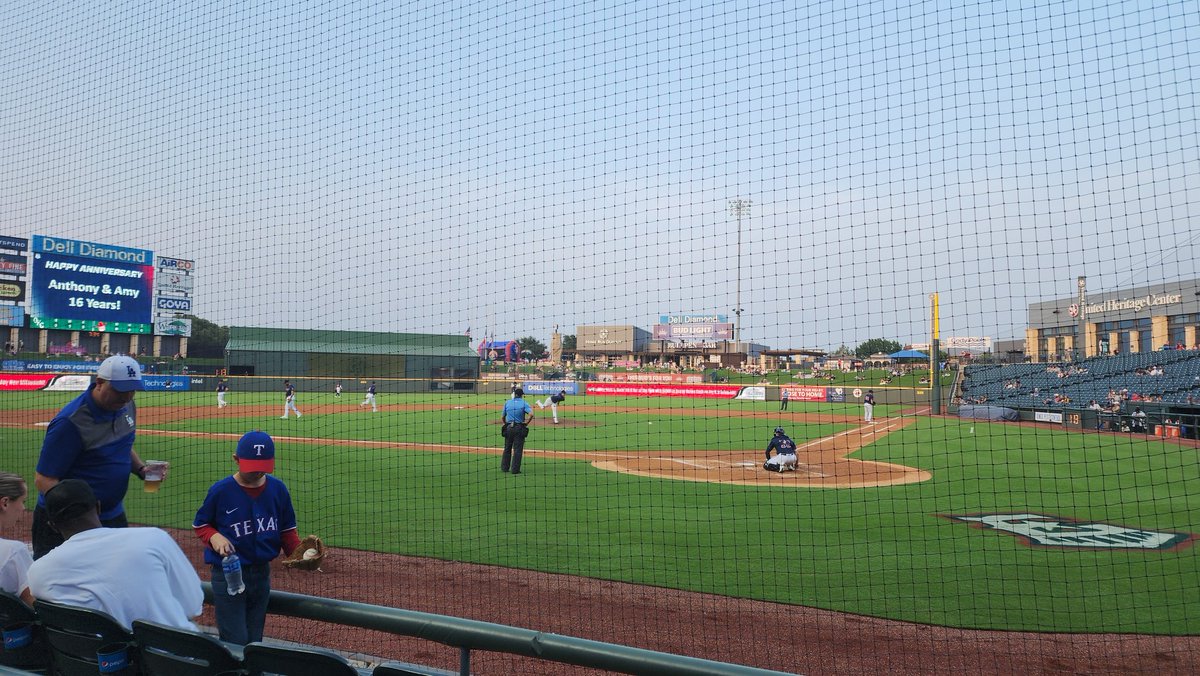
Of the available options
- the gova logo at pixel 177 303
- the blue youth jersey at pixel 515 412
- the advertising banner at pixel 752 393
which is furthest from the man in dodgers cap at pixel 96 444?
the gova logo at pixel 177 303

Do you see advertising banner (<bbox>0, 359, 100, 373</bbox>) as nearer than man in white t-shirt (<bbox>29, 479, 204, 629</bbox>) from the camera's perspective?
No

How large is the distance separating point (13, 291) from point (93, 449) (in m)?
45.4

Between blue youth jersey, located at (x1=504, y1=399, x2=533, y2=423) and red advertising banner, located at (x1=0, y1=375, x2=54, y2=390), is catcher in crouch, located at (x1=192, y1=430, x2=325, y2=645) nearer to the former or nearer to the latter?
blue youth jersey, located at (x1=504, y1=399, x2=533, y2=423)

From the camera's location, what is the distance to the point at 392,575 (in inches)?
266

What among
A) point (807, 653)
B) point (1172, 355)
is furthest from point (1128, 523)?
point (1172, 355)

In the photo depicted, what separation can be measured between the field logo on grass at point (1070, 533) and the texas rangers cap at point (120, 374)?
8.74 metres

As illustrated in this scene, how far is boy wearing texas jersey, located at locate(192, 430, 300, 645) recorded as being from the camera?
11.0ft

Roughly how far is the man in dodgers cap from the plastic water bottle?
0.92 metres

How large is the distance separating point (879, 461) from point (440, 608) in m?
12.3

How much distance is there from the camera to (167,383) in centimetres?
3391

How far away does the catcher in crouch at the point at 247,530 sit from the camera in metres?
→ 3.34

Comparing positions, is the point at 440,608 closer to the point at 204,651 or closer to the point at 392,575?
the point at 392,575

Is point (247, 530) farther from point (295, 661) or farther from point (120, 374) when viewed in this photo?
point (295, 661)

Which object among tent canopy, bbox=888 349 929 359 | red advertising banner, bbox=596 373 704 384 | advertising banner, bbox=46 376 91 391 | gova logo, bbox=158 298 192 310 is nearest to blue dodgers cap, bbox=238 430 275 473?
tent canopy, bbox=888 349 929 359
